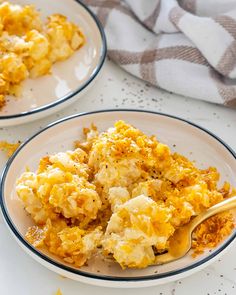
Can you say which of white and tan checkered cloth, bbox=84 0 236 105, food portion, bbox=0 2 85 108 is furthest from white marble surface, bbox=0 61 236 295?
food portion, bbox=0 2 85 108

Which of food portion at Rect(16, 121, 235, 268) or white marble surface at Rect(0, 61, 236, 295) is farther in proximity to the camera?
white marble surface at Rect(0, 61, 236, 295)

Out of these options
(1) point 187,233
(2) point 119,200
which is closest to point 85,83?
(2) point 119,200

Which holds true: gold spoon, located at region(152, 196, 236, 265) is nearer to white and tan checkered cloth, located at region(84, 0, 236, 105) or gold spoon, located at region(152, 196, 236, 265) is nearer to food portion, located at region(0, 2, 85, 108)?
white and tan checkered cloth, located at region(84, 0, 236, 105)

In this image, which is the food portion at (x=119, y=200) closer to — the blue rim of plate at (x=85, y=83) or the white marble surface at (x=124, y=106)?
the white marble surface at (x=124, y=106)

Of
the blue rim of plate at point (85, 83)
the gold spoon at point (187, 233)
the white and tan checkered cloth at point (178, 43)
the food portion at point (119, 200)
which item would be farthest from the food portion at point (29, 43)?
the gold spoon at point (187, 233)

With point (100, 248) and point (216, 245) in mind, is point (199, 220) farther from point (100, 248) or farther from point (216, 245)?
point (100, 248)
